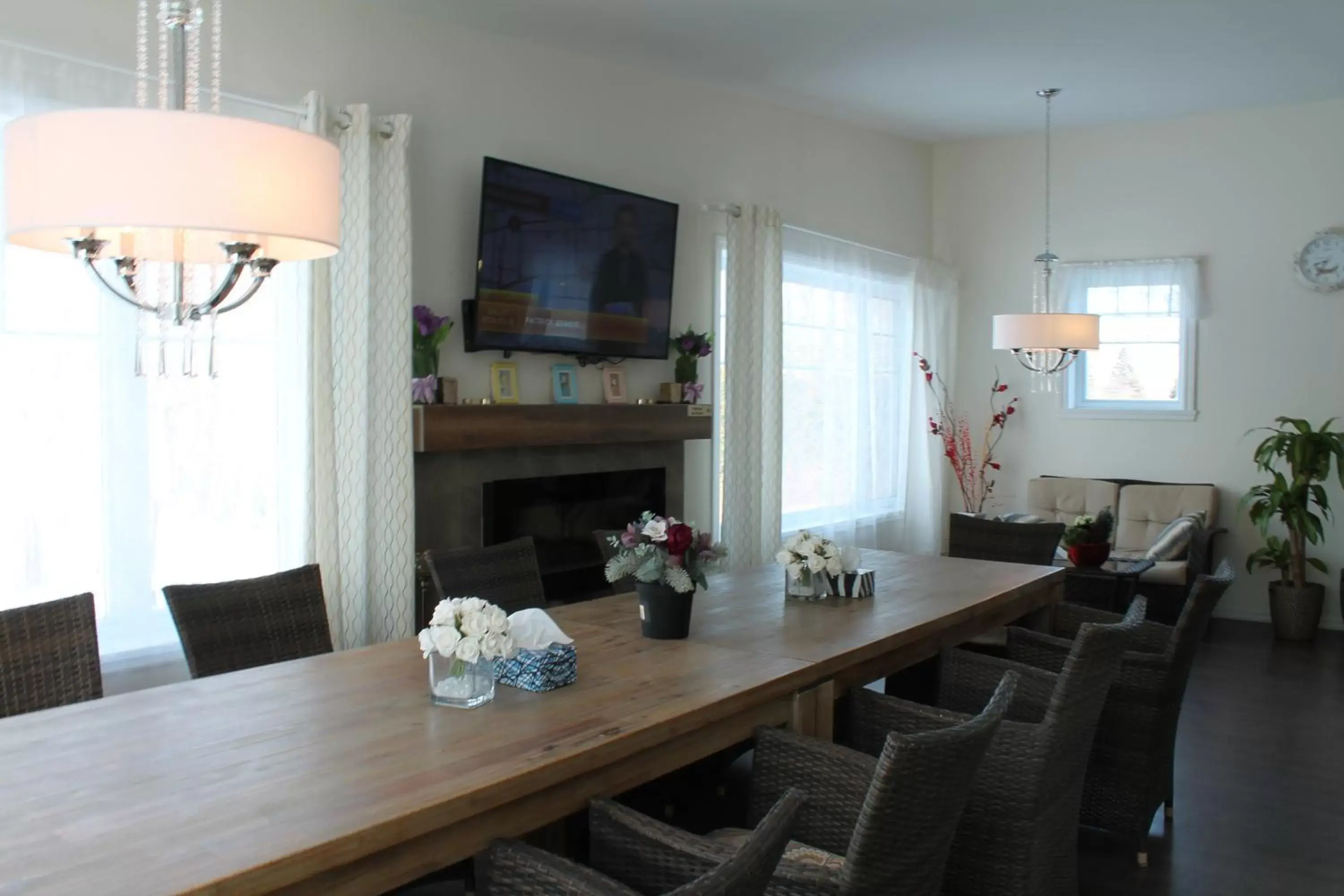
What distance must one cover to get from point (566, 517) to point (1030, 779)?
122 inches

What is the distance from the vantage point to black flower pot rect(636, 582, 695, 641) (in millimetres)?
2793

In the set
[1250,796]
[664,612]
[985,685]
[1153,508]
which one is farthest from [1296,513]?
[664,612]

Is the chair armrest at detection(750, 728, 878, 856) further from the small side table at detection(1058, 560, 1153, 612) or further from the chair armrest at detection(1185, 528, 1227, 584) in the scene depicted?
the chair armrest at detection(1185, 528, 1227, 584)

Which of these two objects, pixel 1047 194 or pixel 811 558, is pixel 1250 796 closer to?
pixel 811 558

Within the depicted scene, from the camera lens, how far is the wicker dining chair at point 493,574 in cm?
324

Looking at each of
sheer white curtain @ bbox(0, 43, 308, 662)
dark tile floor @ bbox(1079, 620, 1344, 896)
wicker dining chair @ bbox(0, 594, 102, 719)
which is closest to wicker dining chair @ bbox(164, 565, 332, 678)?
wicker dining chair @ bbox(0, 594, 102, 719)

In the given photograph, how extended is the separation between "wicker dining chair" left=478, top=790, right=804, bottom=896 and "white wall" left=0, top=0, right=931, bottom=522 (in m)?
3.12

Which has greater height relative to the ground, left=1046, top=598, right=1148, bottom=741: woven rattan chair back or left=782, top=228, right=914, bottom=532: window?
left=782, top=228, right=914, bottom=532: window

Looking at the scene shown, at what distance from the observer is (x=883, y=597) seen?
3.52 m

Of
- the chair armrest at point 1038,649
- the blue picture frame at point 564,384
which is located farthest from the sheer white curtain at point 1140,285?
the chair armrest at point 1038,649

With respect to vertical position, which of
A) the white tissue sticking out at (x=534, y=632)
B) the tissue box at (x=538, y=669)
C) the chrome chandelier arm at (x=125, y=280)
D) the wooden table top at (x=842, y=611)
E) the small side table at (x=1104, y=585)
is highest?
the chrome chandelier arm at (x=125, y=280)

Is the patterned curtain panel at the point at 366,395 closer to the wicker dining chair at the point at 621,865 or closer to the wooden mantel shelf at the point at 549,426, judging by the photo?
the wooden mantel shelf at the point at 549,426

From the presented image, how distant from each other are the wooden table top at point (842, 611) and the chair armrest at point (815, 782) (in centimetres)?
32

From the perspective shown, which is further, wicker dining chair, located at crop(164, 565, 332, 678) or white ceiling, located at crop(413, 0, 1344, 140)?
white ceiling, located at crop(413, 0, 1344, 140)
